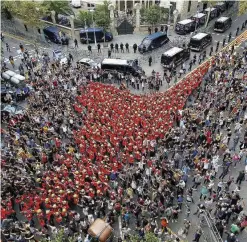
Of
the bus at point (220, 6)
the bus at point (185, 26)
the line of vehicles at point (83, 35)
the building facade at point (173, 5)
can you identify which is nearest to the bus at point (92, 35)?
the line of vehicles at point (83, 35)

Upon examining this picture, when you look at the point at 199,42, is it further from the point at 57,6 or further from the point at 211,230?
the point at 211,230

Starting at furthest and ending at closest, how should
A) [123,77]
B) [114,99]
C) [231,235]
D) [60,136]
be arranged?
[123,77] → [114,99] → [60,136] → [231,235]

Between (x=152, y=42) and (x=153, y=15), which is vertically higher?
(x=153, y=15)

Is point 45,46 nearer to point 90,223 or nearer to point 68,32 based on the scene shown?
point 68,32

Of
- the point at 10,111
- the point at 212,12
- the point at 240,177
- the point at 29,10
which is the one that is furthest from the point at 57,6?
the point at 240,177

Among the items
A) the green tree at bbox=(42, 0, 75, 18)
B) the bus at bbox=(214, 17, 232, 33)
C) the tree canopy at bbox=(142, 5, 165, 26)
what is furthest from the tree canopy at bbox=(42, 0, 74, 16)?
the bus at bbox=(214, 17, 232, 33)

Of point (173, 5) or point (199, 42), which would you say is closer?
point (199, 42)

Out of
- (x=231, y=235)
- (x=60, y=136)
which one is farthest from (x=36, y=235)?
(x=231, y=235)
